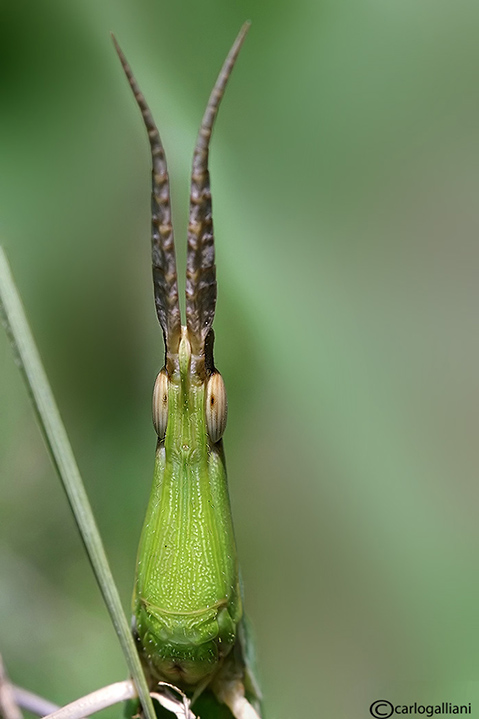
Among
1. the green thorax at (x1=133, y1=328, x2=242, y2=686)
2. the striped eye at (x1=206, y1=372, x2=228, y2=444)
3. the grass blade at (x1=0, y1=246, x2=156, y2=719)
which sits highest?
the grass blade at (x1=0, y1=246, x2=156, y2=719)

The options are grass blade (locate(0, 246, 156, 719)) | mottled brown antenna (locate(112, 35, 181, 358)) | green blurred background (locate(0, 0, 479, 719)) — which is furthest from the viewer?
green blurred background (locate(0, 0, 479, 719))

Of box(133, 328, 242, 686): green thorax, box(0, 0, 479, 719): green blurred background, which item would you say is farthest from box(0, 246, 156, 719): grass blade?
box(0, 0, 479, 719): green blurred background

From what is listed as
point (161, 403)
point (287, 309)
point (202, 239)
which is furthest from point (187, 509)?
point (287, 309)

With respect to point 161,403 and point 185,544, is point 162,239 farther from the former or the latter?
point 185,544

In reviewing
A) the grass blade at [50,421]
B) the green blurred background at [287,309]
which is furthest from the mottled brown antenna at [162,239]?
the green blurred background at [287,309]

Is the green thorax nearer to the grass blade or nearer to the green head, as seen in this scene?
the green head

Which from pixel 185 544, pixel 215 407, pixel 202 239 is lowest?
pixel 185 544
